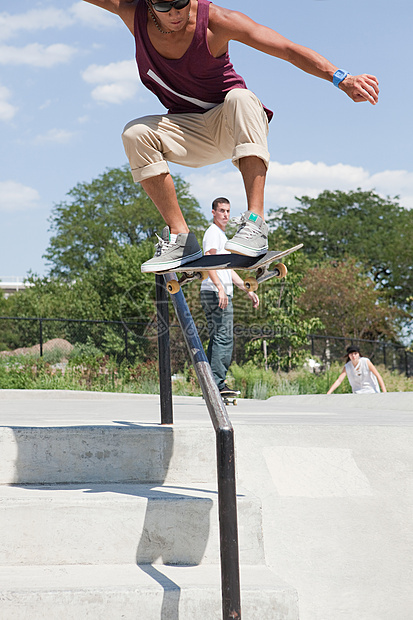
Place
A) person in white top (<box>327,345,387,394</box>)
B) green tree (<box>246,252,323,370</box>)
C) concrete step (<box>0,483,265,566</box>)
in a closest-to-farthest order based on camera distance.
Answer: concrete step (<box>0,483,265,566</box>), person in white top (<box>327,345,387,394</box>), green tree (<box>246,252,323,370</box>)

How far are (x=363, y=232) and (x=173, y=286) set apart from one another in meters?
39.9

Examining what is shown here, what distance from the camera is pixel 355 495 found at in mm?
2744

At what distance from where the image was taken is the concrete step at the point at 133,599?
5.91ft

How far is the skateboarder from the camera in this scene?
2578mm

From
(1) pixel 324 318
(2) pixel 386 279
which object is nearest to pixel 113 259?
(1) pixel 324 318

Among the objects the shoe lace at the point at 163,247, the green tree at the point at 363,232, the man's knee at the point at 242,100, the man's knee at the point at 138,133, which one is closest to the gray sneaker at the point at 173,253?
the shoe lace at the point at 163,247

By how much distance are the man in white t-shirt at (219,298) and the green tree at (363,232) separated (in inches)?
1244

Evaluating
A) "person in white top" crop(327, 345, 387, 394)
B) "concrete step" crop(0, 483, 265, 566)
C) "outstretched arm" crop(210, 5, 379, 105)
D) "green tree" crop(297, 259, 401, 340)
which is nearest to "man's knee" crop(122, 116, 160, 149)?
"outstretched arm" crop(210, 5, 379, 105)

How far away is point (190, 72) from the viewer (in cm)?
273

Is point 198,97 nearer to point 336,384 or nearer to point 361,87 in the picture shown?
point 361,87

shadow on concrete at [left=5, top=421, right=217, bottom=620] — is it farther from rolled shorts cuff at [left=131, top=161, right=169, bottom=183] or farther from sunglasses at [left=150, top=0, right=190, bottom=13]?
sunglasses at [left=150, top=0, right=190, bottom=13]

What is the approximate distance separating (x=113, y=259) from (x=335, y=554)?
1026 inches

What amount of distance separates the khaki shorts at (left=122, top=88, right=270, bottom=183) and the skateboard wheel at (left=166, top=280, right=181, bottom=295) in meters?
0.53

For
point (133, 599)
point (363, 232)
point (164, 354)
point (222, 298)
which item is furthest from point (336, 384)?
point (363, 232)
